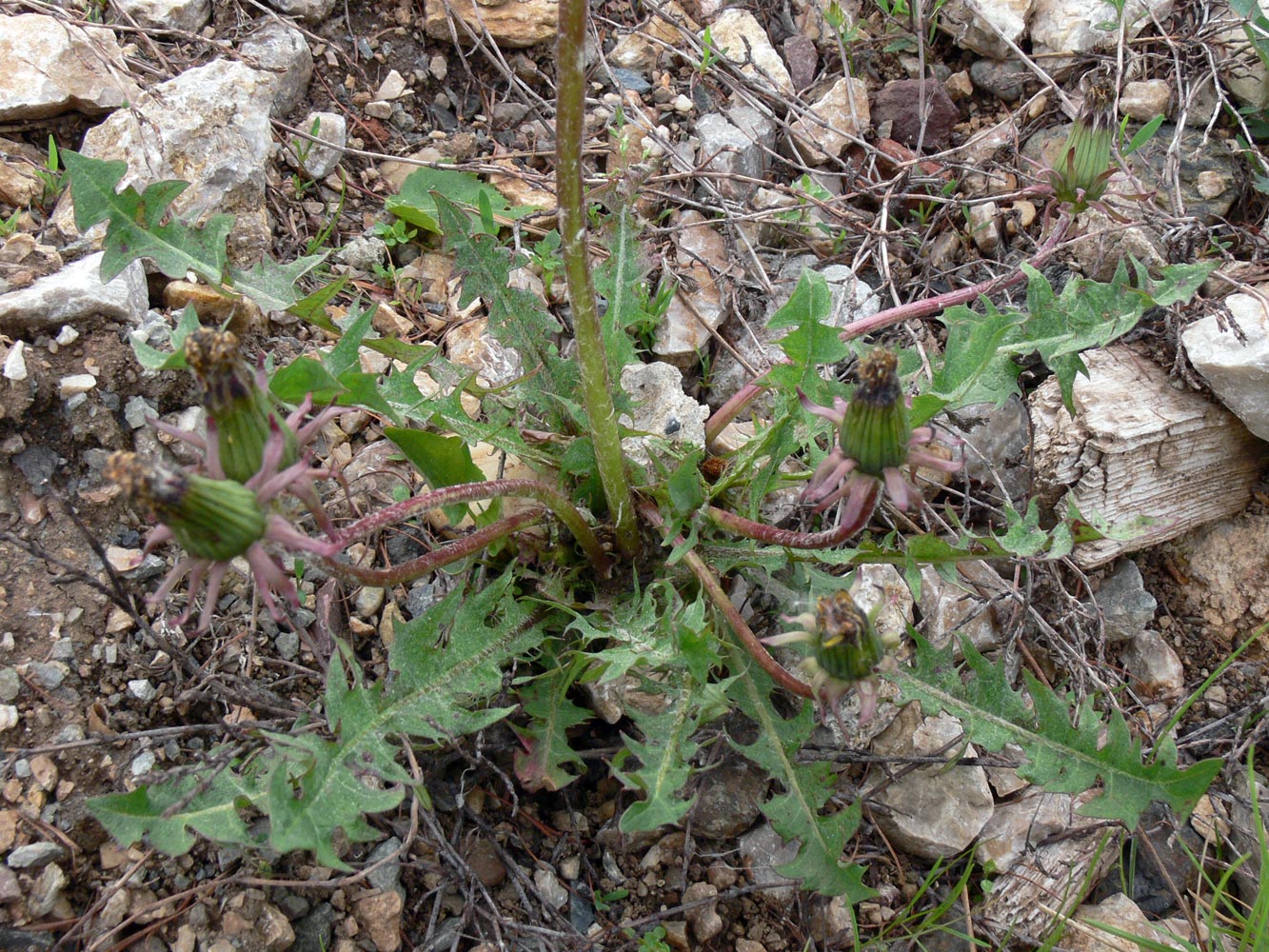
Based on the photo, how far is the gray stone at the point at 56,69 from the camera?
3.08 m

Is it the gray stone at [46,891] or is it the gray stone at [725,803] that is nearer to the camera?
the gray stone at [46,891]

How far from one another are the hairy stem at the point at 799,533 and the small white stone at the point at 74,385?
1.83 meters

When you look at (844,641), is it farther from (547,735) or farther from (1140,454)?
(1140,454)

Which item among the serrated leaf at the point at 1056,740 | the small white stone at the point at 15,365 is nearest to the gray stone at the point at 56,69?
the small white stone at the point at 15,365

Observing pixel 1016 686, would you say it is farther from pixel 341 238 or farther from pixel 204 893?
pixel 341 238

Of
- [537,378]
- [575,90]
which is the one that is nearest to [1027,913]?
[537,378]

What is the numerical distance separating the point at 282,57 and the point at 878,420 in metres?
2.97

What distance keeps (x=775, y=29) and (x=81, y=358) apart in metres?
3.25

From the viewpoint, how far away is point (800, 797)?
95.0 inches

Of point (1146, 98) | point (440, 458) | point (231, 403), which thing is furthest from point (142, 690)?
point (1146, 98)

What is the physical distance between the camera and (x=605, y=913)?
Result: 2.52 meters

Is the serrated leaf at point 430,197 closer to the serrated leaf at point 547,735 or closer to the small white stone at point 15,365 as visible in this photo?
the small white stone at point 15,365

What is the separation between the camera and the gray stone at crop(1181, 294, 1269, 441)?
288cm

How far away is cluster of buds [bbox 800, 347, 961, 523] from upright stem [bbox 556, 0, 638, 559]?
1.96 ft
